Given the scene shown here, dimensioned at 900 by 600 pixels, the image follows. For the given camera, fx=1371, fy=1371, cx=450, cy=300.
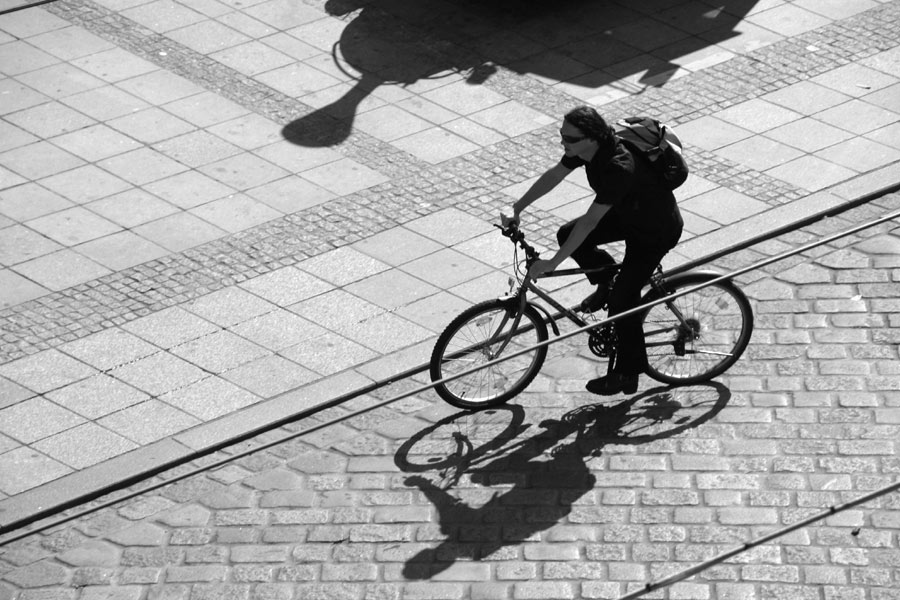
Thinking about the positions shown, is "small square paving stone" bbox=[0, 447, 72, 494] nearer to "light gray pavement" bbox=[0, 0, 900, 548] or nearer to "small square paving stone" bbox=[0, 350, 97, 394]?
"light gray pavement" bbox=[0, 0, 900, 548]

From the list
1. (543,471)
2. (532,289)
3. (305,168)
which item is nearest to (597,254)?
(532,289)

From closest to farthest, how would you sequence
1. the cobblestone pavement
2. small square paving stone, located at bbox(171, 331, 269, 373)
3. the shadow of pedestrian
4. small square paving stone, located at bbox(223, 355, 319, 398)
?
the cobblestone pavement → small square paving stone, located at bbox(223, 355, 319, 398) → small square paving stone, located at bbox(171, 331, 269, 373) → the shadow of pedestrian

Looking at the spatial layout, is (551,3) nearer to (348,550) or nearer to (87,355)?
(87,355)

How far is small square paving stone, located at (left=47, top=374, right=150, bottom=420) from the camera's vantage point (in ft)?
28.1

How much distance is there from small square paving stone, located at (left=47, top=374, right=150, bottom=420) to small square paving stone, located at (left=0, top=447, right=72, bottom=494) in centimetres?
47

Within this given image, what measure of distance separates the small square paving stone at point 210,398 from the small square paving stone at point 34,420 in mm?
610

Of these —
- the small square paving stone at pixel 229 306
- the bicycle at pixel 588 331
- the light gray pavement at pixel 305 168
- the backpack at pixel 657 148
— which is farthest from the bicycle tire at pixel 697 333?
the small square paving stone at pixel 229 306

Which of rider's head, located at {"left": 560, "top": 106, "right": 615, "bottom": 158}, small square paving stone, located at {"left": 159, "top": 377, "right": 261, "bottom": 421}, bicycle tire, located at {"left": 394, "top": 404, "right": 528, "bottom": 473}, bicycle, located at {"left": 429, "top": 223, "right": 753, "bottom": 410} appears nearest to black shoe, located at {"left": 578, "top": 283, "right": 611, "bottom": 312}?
bicycle, located at {"left": 429, "top": 223, "right": 753, "bottom": 410}

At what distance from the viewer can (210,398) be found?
340 inches

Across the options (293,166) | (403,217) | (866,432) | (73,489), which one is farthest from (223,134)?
(866,432)

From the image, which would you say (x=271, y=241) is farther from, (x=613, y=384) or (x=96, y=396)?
(x=613, y=384)

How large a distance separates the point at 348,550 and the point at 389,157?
4.93m

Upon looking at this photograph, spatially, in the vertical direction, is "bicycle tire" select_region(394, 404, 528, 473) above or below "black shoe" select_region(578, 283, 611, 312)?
below

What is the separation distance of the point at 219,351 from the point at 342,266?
132cm
